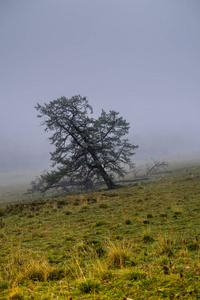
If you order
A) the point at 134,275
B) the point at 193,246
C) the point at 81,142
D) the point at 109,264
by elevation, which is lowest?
the point at 193,246

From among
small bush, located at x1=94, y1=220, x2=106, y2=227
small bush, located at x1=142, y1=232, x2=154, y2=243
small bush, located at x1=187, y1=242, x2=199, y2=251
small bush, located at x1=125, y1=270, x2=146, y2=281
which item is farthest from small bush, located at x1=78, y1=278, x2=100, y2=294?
small bush, located at x1=94, y1=220, x2=106, y2=227

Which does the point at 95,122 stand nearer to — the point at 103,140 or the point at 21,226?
the point at 103,140

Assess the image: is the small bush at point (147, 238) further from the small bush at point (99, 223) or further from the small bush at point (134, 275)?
the small bush at point (99, 223)

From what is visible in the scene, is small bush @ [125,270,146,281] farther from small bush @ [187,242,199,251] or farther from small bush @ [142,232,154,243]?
small bush @ [142,232,154,243]

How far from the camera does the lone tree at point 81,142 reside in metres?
19.2

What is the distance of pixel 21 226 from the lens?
845cm

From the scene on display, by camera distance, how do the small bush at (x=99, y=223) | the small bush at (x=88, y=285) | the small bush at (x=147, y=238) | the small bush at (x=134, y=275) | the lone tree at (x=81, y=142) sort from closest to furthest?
1. the small bush at (x=88, y=285)
2. the small bush at (x=134, y=275)
3. the small bush at (x=147, y=238)
4. the small bush at (x=99, y=223)
5. the lone tree at (x=81, y=142)

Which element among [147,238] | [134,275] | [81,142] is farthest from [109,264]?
[81,142]

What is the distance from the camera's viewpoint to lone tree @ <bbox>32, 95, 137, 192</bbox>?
63.1ft

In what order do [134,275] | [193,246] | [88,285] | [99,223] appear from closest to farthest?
[88,285] < [134,275] < [193,246] < [99,223]

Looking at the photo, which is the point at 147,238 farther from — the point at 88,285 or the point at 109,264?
the point at 88,285

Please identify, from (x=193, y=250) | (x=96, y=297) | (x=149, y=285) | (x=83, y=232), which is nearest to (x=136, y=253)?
(x=193, y=250)

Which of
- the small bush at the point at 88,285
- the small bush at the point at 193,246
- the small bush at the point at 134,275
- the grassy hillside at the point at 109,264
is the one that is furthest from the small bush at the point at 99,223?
the small bush at the point at 88,285

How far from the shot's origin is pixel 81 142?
69.4 ft
